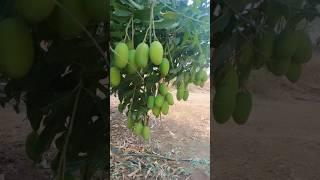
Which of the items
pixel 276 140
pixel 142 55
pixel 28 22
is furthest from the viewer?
pixel 276 140

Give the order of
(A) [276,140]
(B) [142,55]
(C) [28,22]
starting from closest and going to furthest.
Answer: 1. (C) [28,22]
2. (B) [142,55]
3. (A) [276,140]

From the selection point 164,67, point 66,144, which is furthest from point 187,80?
point 66,144

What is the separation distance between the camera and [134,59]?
0.50 m

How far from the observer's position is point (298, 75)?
615 millimetres

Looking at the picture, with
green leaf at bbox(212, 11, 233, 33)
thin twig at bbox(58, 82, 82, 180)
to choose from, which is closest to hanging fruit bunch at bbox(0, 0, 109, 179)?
thin twig at bbox(58, 82, 82, 180)

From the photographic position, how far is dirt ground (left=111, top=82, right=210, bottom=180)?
0.55 metres

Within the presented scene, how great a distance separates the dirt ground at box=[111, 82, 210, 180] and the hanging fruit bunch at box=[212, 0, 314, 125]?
26 mm

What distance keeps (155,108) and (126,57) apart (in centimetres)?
7

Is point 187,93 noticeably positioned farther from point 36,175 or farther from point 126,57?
point 36,175

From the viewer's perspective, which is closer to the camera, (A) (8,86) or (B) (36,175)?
(A) (8,86)

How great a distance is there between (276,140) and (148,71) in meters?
0.28

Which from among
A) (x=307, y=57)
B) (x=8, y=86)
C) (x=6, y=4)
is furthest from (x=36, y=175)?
(x=307, y=57)

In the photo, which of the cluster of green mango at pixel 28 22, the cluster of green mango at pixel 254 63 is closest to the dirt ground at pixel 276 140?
the cluster of green mango at pixel 254 63

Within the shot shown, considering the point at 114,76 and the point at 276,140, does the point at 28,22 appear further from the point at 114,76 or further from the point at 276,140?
the point at 276,140
